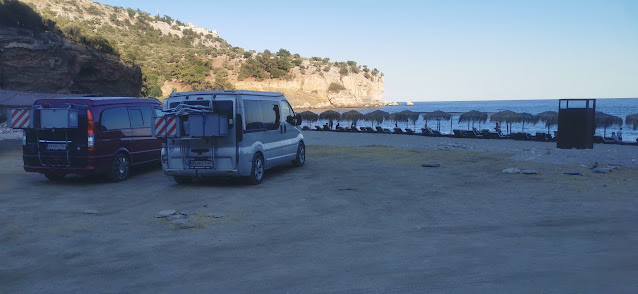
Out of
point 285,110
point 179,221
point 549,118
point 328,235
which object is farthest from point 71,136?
point 549,118

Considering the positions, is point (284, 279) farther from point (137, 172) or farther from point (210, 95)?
point (137, 172)

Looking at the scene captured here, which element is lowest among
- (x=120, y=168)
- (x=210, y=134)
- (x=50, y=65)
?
(x=120, y=168)

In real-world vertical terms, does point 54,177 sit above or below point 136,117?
below

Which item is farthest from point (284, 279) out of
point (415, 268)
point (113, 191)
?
point (113, 191)

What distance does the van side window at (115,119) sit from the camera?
1045cm

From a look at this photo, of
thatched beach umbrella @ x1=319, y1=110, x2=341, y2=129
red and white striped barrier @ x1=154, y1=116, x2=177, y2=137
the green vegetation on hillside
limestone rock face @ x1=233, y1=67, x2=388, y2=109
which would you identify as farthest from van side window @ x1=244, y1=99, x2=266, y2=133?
limestone rock face @ x1=233, y1=67, x2=388, y2=109

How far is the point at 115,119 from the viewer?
10.8 meters

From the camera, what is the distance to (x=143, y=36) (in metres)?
98.2

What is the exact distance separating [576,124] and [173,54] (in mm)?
83283

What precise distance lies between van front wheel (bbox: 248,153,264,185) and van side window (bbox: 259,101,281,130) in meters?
0.83

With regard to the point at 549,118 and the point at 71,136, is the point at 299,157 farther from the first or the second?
the point at 549,118

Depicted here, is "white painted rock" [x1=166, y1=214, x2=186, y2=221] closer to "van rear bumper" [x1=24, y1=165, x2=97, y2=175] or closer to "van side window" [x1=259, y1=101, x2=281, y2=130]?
A: "van rear bumper" [x1=24, y1=165, x2=97, y2=175]

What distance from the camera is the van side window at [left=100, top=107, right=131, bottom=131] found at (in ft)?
34.3

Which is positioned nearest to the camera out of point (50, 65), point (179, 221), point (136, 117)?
point (179, 221)
